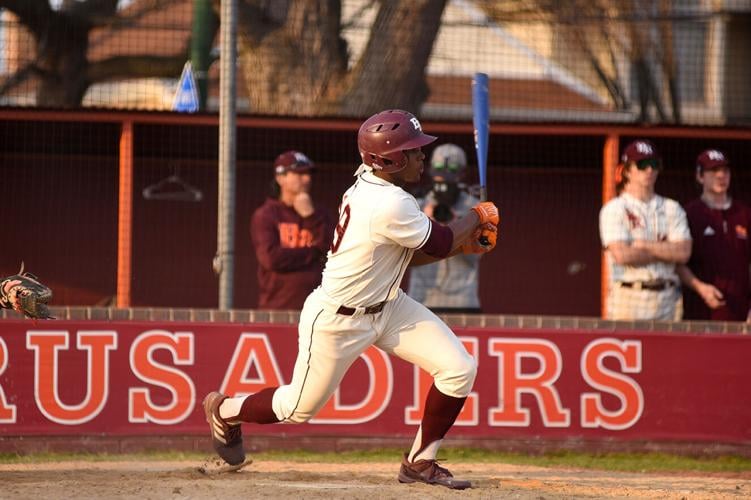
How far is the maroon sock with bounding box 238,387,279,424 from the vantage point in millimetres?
6411

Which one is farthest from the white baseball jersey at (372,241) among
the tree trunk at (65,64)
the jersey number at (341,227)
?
the tree trunk at (65,64)

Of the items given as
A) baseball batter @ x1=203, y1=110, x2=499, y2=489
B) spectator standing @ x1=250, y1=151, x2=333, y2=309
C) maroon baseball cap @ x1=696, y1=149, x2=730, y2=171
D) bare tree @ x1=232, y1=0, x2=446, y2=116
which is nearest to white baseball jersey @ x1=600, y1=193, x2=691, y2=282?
maroon baseball cap @ x1=696, y1=149, x2=730, y2=171

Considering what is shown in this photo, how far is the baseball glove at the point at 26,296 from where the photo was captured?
19.8ft

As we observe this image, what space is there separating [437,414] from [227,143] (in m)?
2.47

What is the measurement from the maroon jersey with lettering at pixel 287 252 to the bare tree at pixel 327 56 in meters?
3.20

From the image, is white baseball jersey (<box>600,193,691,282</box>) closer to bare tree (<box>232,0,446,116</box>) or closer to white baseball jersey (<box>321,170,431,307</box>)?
white baseball jersey (<box>321,170,431,307</box>)

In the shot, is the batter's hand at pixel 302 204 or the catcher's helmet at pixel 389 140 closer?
the catcher's helmet at pixel 389 140

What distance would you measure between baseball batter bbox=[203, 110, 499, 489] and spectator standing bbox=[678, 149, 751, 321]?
9.38 feet

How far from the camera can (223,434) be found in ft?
22.0

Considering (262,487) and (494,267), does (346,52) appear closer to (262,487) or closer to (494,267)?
(494,267)

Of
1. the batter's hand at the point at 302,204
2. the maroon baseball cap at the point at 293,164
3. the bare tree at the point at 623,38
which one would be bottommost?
the batter's hand at the point at 302,204

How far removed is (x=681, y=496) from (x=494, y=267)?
4273mm

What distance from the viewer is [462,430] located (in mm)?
8234

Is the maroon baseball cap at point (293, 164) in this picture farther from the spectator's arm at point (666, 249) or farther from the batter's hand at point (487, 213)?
the batter's hand at point (487, 213)
